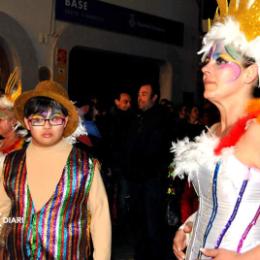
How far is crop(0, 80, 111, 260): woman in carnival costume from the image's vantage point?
2545 millimetres

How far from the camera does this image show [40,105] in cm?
273

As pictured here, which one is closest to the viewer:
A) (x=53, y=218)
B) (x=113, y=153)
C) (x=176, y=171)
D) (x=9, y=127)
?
(x=176, y=171)

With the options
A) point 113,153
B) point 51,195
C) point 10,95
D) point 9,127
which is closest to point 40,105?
point 51,195

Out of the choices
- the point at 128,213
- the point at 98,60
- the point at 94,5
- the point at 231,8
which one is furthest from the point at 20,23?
the point at 231,8

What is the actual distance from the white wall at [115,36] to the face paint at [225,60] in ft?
23.1

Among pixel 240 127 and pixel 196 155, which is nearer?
pixel 240 127

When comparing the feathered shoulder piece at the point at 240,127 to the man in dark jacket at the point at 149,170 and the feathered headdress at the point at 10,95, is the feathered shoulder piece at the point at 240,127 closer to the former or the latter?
the feathered headdress at the point at 10,95

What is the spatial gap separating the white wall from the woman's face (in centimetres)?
706

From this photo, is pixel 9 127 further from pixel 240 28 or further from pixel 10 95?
pixel 240 28

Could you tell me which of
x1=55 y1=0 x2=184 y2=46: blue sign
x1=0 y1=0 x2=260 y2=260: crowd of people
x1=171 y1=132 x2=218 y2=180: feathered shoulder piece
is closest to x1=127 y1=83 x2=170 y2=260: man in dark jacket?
x1=0 y1=0 x2=260 y2=260: crowd of people

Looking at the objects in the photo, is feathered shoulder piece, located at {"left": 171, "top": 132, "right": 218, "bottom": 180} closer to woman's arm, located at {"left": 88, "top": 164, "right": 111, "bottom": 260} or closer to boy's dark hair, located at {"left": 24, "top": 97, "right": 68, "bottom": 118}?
woman's arm, located at {"left": 88, "top": 164, "right": 111, "bottom": 260}

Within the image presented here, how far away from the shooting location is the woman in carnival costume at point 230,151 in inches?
71.7

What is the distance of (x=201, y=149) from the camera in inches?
81.1

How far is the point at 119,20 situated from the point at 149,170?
6.67m
